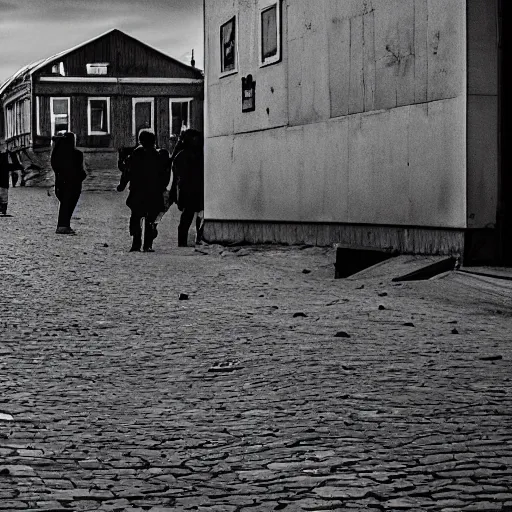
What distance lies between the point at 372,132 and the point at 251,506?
1264cm

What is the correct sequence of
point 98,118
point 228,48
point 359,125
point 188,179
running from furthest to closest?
point 98,118
point 228,48
point 188,179
point 359,125

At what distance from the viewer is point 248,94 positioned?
840 inches

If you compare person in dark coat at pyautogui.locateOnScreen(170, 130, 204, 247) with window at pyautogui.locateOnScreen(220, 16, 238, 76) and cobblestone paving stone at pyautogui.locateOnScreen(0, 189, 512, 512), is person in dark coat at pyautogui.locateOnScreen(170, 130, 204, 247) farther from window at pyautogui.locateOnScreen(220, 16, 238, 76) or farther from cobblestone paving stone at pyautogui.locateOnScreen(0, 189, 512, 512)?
cobblestone paving stone at pyautogui.locateOnScreen(0, 189, 512, 512)

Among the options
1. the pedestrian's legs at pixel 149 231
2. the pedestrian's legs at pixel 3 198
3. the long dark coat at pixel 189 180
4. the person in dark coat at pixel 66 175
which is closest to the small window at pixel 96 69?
the pedestrian's legs at pixel 3 198

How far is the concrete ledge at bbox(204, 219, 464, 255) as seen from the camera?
1499 cm

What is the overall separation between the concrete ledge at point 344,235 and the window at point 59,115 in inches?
1828

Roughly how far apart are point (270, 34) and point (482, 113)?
6.61m

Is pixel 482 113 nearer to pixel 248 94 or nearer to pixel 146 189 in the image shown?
pixel 146 189

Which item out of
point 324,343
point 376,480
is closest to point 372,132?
point 324,343

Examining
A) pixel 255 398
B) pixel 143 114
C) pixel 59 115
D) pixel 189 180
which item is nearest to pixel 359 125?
pixel 189 180

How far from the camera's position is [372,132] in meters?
16.8

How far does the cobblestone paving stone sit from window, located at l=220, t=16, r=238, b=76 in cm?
946

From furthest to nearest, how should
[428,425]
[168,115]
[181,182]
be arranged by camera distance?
[168,115] → [181,182] → [428,425]

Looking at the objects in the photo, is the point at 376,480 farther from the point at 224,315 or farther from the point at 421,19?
the point at 421,19
